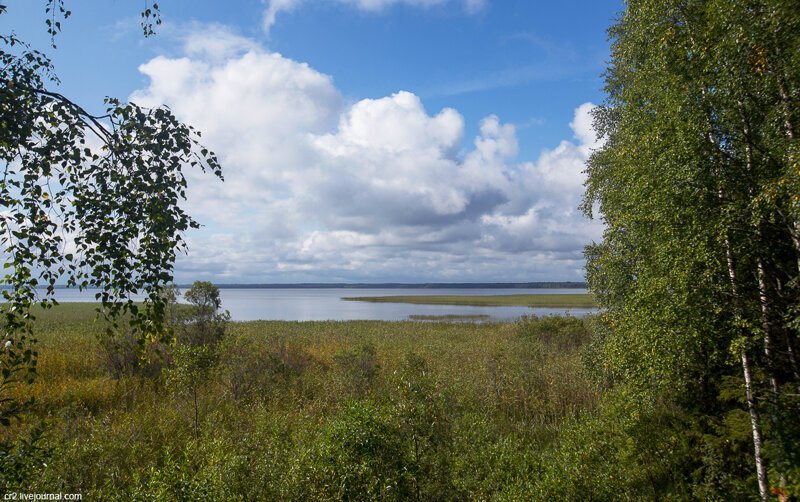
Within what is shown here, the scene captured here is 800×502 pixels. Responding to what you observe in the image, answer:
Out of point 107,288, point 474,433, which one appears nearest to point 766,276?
point 474,433

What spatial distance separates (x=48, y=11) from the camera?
147 inches

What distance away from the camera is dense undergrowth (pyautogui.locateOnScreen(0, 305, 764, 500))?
20.6ft

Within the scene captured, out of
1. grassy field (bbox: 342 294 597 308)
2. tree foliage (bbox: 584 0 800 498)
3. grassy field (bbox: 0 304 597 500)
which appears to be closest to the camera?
grassy field (bbox: 0 304 597 500)

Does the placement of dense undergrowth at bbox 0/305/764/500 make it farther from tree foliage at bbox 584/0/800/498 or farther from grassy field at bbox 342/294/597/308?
grassy field at bbox 342/294/597/308

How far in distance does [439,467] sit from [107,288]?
5.69 m

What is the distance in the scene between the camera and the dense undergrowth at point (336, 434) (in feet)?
20.6

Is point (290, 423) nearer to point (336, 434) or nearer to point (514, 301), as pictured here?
point (336, 434)

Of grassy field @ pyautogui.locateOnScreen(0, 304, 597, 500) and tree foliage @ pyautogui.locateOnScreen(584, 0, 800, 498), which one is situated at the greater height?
tree foliage @ pyautogui.locateOnScreen(584, 0, 800, 498)

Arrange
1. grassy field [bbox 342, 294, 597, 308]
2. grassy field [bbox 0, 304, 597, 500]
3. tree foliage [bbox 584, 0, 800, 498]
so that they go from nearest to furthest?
grassy field [bbox 0, 304, 597, 500] → tree foliage [bbox 584, 0, 800, 498] → grassy field [bbox 342, 294, 597, 308]

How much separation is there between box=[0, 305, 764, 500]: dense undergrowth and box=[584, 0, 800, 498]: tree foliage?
4.19 feet

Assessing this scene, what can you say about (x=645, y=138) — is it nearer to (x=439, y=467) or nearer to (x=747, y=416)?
(x=747, y=416)

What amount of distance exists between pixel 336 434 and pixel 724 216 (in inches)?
293

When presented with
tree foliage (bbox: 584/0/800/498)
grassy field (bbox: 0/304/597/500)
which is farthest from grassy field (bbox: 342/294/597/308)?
tree foliage (bbox: 584/0/800/498)

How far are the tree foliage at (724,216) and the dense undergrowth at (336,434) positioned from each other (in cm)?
A: 128
